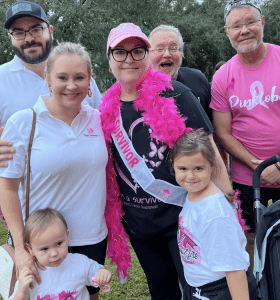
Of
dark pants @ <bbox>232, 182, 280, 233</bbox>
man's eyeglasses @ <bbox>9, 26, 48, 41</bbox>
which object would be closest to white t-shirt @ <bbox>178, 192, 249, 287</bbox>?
dark pants @ <bbox>232, 182, 280, 233</bbox>

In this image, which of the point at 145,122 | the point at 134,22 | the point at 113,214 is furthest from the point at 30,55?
the point at 134,22

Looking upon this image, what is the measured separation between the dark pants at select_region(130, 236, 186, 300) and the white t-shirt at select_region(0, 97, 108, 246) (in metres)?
0.30

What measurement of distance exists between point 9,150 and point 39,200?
13.9 inches

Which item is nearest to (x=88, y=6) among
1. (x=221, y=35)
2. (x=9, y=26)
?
(x=221, y=35)

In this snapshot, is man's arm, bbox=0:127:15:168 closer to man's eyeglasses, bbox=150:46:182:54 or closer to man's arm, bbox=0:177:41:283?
man's arm, bbox=0:177:41:283

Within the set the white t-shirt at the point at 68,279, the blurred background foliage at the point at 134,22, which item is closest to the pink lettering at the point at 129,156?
the white t-shirt at the point at 68,279

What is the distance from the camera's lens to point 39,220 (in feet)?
6.02

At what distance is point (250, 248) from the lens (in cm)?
291

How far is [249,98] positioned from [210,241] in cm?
133

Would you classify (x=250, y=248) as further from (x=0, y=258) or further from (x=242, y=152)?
(x=0, y=258)

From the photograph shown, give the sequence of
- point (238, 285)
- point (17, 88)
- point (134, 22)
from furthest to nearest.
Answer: point (134, 22) → point (17, 88) → point (238, 285)

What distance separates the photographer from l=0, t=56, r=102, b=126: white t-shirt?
2229 millimetres

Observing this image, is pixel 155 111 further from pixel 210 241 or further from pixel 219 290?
pixel 219 290

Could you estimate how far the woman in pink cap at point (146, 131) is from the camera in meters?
1.92
